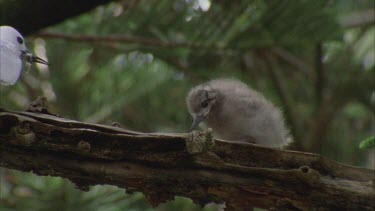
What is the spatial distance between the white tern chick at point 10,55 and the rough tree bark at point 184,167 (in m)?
0.15

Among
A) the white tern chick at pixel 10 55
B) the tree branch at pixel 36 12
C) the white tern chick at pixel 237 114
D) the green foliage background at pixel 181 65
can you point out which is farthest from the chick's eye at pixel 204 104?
the white tern chick at pixel 10 55

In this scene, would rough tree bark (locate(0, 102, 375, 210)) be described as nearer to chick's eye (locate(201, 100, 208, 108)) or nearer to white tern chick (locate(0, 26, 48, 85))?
white tern chick (locate(0, 26, 48, 85))

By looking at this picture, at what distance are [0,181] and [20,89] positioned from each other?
0.55 meters

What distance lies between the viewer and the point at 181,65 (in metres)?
2.84

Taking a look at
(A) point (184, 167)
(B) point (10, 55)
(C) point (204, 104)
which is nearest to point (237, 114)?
(C) point (204, 104)

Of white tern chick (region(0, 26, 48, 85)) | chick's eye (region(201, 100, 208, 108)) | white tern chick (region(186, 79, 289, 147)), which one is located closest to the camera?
white tern chick (region(0, 26, 48, 85))

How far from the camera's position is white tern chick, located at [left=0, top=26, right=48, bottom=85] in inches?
60.4

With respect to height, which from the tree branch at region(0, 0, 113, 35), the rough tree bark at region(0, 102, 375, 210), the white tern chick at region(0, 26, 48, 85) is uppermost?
the tree branch at region(0, 0, 113, 35)

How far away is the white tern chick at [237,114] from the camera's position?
2014 millimetres

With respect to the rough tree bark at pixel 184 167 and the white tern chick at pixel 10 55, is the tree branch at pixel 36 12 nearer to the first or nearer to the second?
the white tern chick at pixel 10 55

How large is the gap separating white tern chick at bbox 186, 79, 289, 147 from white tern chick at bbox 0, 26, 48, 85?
0.67 metres

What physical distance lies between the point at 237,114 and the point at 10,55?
76 centimetres

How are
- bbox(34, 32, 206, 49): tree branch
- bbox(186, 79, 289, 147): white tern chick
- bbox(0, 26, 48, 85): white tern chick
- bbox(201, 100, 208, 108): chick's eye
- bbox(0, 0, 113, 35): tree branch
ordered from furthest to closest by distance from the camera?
1. bbox(34, 32, 206, 49): tree branch
2. bbox(201, 100, 208, 108): chick's eye
3. bbox(186, 79, 289, 147): white tern chick
4. bbox(0, 0, 113, 35): tree branch
5. bbox(0, 26, 48, 85): white tern chick

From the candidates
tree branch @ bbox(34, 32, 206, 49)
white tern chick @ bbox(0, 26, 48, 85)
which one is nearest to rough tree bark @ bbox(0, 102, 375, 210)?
white tern chick @ bbox(0, 26, 48, 85)
